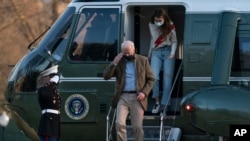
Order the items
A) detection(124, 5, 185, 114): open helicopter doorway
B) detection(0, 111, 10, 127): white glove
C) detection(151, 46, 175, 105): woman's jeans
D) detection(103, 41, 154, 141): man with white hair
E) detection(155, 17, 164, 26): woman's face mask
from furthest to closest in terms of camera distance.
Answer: detection(124, 5, 185, 114): open helicopter doorway
detection(151, 46, 175, 105): woman's jeans
detection(155, 17, 164, 26): woman's face mask
detection(103, 41, 154, 141): man with white hair
detection(0, 111, 10, 127): white glove

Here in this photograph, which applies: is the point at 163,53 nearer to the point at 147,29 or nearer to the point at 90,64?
the point at 147,29

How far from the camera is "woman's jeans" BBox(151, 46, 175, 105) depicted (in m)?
12.8

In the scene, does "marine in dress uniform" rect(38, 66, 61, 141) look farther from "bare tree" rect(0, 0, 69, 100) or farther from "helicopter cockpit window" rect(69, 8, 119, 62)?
"bare tree" rect(0, 0, 69, 100)

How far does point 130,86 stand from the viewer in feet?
38.6

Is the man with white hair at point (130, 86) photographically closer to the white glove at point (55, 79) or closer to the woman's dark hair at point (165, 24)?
the white glove at point (55, 79)

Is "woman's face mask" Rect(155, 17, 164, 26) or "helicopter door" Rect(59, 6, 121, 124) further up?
"woman's face mask" Rect(155, 17, 164, 26)

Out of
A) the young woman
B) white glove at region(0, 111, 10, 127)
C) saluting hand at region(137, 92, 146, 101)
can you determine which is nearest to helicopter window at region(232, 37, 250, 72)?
the young woman

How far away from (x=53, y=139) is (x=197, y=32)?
9.74 feet

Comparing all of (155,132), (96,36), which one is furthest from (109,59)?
(155,132)

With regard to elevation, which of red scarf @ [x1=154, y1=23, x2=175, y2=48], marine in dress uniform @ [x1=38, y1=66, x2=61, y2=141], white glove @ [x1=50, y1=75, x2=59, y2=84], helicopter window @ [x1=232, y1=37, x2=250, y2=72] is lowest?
marine in dress uniform @ [x1=38, y1=66, x2=61, y2=141]

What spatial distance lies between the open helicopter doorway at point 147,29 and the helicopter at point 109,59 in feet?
0.08

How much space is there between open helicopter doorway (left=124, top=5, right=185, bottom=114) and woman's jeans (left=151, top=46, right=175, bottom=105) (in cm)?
21

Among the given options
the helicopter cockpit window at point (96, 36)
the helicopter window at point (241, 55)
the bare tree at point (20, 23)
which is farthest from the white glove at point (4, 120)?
the bare tree at point (20, 23)

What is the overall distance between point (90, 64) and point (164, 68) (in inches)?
49.2
